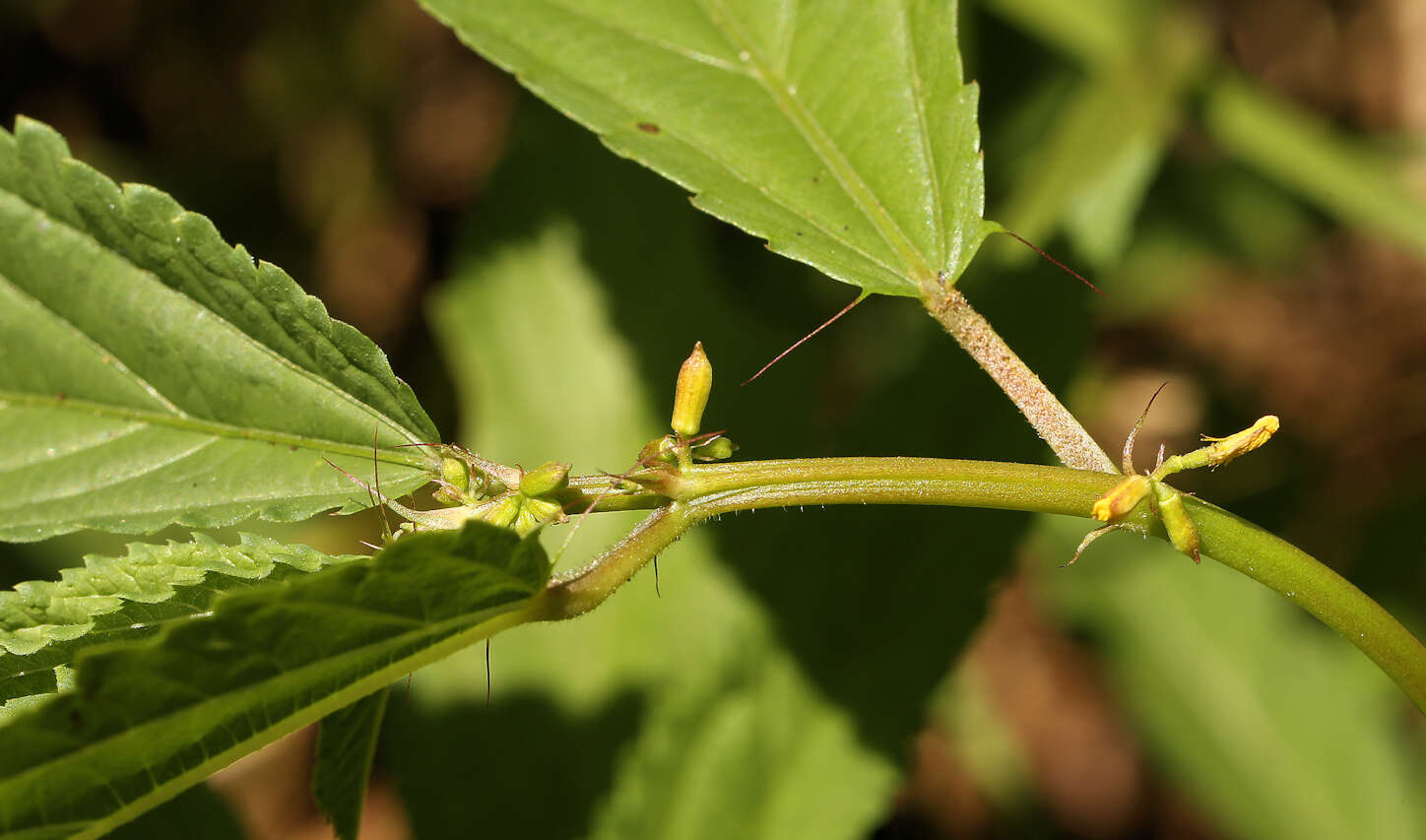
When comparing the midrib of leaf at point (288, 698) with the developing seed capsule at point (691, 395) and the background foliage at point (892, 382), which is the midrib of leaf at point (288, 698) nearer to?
the developing seed capsule at point (691, 395)

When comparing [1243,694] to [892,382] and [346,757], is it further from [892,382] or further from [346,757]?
[346,757]

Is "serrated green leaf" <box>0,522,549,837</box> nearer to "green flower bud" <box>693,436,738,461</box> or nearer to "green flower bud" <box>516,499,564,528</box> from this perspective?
"green flower bud" <box>516,499,564,528</box>

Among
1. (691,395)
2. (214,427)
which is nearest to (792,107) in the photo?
(691,395)

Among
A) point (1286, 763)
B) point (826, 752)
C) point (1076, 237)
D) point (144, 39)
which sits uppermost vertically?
point (144, 39)

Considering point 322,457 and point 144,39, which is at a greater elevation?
point 144,39

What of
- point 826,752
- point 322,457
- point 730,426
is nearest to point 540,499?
point 322,457

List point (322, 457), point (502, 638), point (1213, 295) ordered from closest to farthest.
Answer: point (322, 457)
point (502, 638)
point (1213, 295)

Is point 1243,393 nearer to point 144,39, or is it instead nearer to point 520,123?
point 520,123
